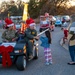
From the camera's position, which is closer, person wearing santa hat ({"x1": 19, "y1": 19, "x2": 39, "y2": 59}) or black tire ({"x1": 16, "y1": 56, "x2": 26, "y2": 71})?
black tire ({"x1": 16, "y1": 56, "x2": 26, "y2": 71})

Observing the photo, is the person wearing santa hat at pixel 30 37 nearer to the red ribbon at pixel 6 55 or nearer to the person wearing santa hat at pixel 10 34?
the person wearing santa hat at pixel 10 34

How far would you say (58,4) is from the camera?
296 ft

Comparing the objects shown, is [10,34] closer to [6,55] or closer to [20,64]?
[6,55]

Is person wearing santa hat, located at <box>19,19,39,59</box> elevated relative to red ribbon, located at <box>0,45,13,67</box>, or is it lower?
elevated

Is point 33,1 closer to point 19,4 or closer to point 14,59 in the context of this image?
point 19,4

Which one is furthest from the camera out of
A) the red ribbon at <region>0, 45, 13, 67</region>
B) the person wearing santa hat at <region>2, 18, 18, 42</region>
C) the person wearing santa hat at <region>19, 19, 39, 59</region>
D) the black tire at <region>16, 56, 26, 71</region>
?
the person wearing santa hat at <region>2, 18, 18, 42</region>

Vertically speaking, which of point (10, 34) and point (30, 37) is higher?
point (10, 34)

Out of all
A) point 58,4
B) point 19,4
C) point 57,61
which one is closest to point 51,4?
point 58,4

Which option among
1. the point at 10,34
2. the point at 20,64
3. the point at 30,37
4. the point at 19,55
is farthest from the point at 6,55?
the point at 10,34

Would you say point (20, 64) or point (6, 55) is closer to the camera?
point (20, 64)

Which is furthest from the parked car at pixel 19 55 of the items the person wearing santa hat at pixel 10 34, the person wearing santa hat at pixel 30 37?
the person wearing santa hat at pixel 10 34

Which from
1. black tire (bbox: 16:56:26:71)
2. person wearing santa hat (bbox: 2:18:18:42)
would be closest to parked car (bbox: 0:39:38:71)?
black tire (bbox: 16:56:26:71)

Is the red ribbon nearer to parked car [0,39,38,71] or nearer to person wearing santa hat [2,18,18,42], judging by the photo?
parked car [0,39,38,71]

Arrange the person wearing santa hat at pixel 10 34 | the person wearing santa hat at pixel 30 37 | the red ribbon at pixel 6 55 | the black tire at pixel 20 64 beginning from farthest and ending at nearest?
the person wearing santa hat at pixel 10 34
the person wearing santa hat at pixel 30 37
the red ribbon at pixel 6 55
the black tire at pixel 20 64
